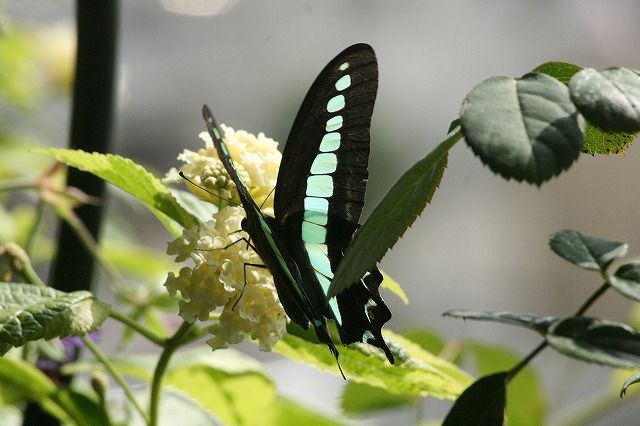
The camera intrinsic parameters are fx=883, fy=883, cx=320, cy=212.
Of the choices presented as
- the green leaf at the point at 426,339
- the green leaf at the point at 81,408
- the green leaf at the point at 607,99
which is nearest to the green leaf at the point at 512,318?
the green leaf at the point at 607,99

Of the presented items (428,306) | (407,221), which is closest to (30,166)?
(407,221)

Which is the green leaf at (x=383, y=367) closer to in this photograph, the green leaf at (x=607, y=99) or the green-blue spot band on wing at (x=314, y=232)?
the green-blue spot band on wing at (x=314, y=232)

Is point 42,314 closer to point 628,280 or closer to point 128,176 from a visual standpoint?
point 128,176

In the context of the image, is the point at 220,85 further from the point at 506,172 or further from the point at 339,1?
the point at 506,172

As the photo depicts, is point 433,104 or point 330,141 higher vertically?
point 330,141

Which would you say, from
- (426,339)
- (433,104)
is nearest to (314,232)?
(426,339)

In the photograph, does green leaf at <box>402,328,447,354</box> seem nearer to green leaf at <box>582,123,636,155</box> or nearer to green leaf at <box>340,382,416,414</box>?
green leaf at <box>340,382,416,414</box>
